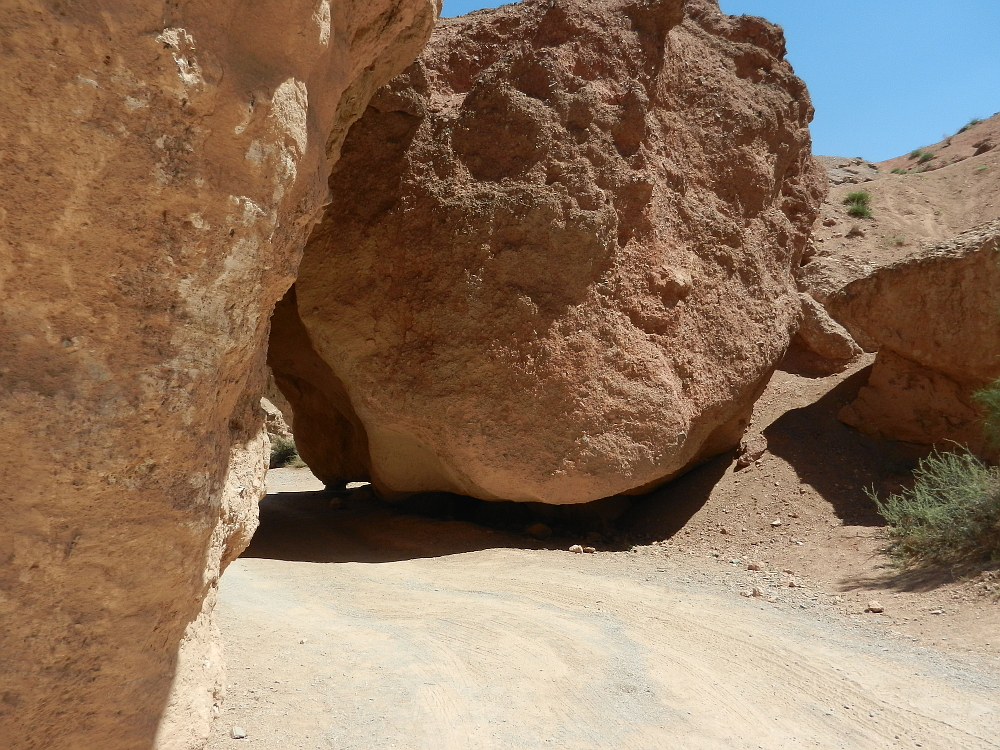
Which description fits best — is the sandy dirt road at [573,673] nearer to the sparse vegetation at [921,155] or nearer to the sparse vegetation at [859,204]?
the sparse vegetation at [859,204]

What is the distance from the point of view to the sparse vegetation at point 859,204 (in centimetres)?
1662

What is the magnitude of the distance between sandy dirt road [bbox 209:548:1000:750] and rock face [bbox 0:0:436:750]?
82cm

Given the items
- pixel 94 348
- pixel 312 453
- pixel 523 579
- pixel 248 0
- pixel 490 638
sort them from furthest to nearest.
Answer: pixel 312 453, pixel 523 579, pixel 490 638, pixel 248 0, pixel 94 348

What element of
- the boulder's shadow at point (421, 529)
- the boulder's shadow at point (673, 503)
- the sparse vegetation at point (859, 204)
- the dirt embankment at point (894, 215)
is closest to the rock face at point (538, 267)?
the boulder's shadow at point (421, 529)

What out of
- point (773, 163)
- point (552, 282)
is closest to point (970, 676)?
point (552, 282)

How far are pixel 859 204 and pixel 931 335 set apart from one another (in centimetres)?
1035

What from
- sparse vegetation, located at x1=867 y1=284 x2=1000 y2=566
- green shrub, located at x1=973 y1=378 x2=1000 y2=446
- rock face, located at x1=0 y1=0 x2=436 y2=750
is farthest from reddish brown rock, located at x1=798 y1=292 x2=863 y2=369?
rock face, located at x1=0 y1=0 x2=436 y2=750

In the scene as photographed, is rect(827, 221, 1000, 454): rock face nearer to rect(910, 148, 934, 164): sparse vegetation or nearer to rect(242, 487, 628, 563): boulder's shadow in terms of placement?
rect(242, 487, 628, 563): boulder's shadow

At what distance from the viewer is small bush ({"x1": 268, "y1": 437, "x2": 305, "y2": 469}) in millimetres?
17016

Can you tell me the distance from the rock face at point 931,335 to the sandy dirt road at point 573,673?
3764mm

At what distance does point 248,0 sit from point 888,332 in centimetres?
720

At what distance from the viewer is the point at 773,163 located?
27.8ft

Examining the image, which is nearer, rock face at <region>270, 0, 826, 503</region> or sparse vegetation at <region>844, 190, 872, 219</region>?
rock face at <region>270, 0, 826, 503</region>

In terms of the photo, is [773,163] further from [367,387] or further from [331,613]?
[331,613]
